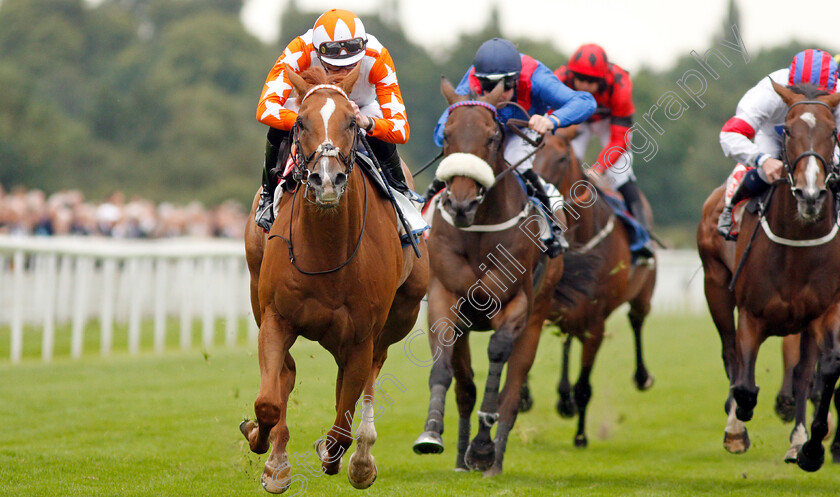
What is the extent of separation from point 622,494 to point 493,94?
8.50 feet

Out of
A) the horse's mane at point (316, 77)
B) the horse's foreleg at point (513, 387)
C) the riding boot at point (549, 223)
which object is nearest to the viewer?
the horse's mane at point (316, 77)

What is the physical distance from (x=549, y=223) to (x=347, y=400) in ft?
7.97

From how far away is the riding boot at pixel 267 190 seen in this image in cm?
555

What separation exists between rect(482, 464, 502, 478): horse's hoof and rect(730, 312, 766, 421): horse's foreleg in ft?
4.97

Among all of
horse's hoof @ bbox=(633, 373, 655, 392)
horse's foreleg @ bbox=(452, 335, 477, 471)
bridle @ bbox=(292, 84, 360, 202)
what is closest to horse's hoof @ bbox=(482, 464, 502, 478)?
horse's foreleg @ bbox=(452, 335, 477, 471)

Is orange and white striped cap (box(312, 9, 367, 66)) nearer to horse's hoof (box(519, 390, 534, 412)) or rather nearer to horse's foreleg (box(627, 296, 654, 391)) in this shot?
horse's hoof (box(519, 390, 534, 412))

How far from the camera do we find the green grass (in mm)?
6227

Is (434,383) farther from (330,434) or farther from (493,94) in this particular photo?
(493,94)

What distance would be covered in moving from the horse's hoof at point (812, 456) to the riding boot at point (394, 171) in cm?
276

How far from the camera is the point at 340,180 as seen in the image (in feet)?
14.7

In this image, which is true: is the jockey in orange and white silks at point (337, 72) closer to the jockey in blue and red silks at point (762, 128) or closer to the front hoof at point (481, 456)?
the front hoof at point (481, 456)

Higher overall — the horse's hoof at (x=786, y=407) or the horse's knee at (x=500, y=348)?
the horse's knee at (x=500, y=348)

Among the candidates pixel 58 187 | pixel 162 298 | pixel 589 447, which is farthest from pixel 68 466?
pixel 58 187

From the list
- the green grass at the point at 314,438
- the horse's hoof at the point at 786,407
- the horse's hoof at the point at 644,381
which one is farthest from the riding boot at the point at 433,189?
the horse's hoof at the point at 644,381
